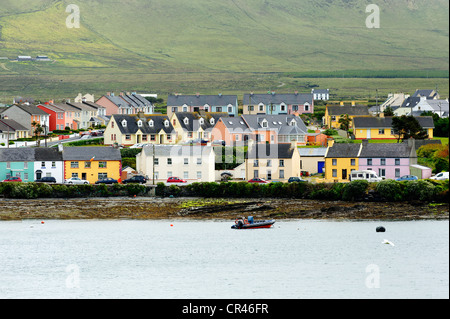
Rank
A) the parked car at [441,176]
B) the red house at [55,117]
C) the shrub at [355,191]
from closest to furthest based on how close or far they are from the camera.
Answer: the shrub at [355,191] < the parked car at [441,176] < the red house at [55,117]

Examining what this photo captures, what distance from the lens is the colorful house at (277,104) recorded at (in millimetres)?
134500

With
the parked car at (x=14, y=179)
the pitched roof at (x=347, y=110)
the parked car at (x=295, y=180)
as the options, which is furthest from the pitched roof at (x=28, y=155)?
the pitched roof at (x=347, y=110)

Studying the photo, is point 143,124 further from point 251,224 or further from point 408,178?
point 251,224

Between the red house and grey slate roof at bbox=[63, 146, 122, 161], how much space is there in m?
42.0

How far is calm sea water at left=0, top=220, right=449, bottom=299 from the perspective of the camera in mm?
41938

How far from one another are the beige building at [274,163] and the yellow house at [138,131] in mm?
26049

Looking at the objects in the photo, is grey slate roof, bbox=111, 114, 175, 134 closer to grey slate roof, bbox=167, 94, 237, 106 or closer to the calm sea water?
grey slate roof, bbox=167, 94, 237, 106

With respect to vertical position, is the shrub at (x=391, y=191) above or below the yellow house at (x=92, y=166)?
below

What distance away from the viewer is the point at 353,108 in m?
125

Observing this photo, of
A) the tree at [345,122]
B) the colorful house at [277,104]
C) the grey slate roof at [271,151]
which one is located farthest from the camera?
the colorful house at [277,104]

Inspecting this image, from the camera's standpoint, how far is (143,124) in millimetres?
100250

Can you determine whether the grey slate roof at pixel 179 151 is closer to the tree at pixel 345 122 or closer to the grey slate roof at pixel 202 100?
the tree at pixel 345 122
